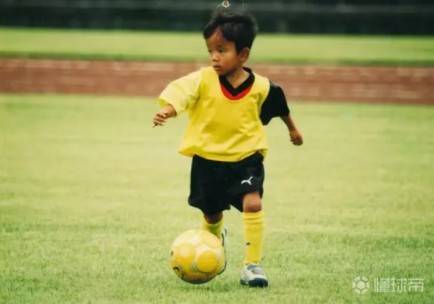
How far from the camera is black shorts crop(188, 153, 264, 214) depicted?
5.98 meters

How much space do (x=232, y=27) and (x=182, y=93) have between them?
478 mm

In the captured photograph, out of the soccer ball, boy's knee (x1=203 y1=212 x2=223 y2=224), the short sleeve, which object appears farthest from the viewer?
boy's knee (x1=203 y1=212 x2=223 y2=224)

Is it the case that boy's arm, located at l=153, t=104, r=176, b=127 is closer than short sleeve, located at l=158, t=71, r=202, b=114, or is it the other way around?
boy's arm, located at l=153, t=104, r=176, b=127

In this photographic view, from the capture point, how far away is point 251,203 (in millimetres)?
5906

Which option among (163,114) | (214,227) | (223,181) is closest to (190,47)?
(214,227)

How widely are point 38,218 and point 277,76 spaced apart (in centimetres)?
1417

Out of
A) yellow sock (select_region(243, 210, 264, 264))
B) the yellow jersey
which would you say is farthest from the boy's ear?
yellow sock (select_region(243, 210, 264, 264))

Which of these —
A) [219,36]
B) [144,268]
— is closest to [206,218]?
[144,268]

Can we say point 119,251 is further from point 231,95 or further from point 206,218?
point 231,95

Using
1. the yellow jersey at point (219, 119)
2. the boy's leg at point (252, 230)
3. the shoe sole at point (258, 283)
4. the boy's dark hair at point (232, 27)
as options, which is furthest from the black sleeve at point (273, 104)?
the shoe sole at point (258, 283)

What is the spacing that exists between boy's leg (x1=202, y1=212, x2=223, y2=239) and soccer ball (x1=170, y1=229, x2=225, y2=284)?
445 millimetres

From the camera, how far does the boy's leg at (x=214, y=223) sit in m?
6.28

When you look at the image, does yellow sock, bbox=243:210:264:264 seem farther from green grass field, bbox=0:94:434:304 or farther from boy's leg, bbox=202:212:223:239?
boy's leg, bbox=202:212:223:239

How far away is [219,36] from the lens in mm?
5867
